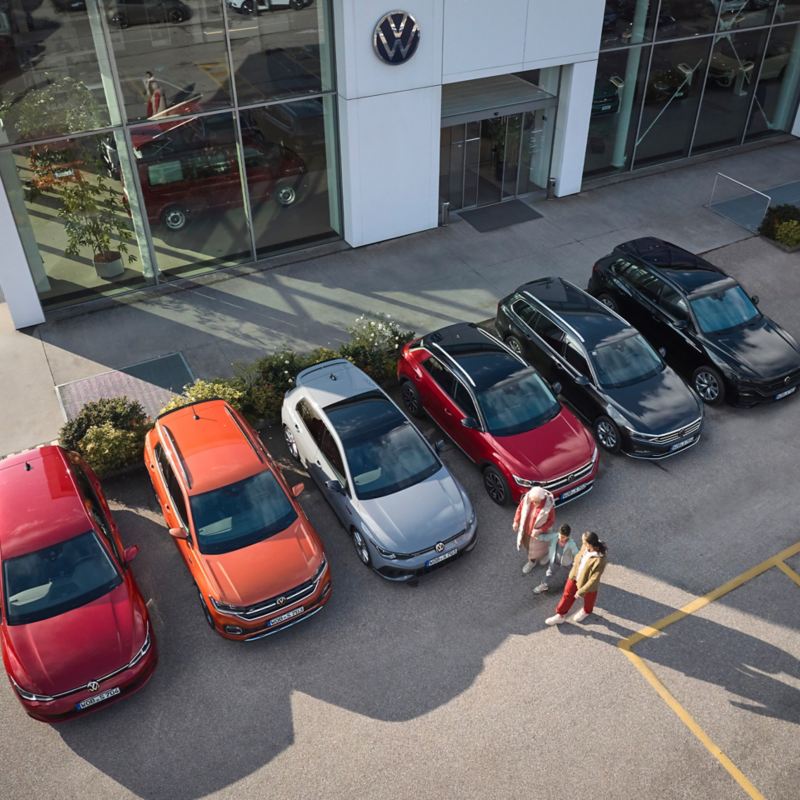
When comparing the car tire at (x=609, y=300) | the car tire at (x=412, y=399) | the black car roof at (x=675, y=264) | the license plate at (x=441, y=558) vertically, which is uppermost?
the black car roof at (x=675, y=264)

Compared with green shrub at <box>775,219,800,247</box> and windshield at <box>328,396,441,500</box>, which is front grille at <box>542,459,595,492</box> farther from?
green shrub at <box>775,219,800,247</box>

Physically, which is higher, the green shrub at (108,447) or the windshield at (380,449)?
the windshield at (380,449)

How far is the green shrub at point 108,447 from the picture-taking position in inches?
434

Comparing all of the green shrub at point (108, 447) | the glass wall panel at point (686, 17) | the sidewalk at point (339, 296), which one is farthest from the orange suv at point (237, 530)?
the glass wall panel at point (686, 17)

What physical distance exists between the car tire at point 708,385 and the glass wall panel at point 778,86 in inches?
460

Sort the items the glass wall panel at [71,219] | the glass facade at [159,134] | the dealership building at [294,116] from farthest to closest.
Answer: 1. the glass wall panel at [71,219]
2. the dealership building at [294,116]
3. the glass facade at [159,134]

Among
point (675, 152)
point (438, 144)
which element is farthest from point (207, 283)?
point (675, 152)

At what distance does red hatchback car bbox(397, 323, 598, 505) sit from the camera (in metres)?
10.9

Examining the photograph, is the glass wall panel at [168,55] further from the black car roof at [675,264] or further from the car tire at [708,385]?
→ the car tire at [708,385]

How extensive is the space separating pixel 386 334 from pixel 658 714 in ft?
23.2

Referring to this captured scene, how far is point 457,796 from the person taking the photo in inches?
313

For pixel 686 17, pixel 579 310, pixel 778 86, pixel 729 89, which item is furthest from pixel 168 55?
pixel 778 86

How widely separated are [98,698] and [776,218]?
1624cm

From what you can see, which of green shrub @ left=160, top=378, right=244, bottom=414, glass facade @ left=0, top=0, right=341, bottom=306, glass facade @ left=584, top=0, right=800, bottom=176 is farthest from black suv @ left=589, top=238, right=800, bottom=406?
green shrub @ left=160, top=378, right=244, bottom=414
